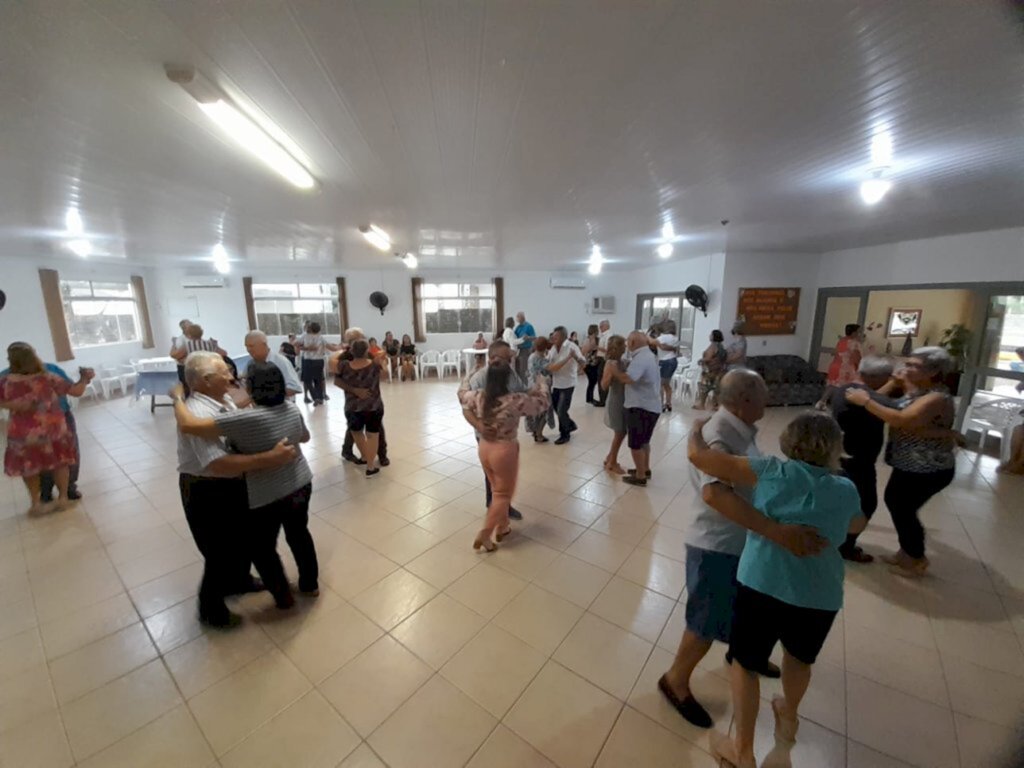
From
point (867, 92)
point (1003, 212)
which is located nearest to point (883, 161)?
point (867, 92)

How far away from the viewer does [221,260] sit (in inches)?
322

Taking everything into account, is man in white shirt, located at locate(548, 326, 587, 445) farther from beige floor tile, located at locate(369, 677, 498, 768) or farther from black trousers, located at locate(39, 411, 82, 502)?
black trousers, located at locate(39, 411, 82, 502)

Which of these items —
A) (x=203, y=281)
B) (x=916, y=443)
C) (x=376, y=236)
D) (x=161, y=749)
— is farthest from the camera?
(x=203, y=281)

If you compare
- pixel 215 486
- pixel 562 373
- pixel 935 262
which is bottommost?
pixel 215 486

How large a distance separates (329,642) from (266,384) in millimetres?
1419

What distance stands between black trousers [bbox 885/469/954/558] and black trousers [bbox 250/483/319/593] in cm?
372

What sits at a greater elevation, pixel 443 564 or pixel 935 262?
pixel 935 262

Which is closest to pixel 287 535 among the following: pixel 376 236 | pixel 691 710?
pixel 691 710

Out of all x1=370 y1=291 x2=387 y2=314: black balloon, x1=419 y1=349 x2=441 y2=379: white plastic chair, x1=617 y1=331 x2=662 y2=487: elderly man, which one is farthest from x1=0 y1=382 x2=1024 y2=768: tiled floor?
x1=370 y1=291 x2=387 y2=314: black balloon

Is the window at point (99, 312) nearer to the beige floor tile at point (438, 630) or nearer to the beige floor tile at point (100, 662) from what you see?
the beige floor tile at point (100, 662)

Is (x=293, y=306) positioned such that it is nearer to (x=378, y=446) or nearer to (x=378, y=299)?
(x=378, y=299)

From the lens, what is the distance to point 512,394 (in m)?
2.55

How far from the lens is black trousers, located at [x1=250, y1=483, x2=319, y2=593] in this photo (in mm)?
2107

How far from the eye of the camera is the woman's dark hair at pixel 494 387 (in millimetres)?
2525
